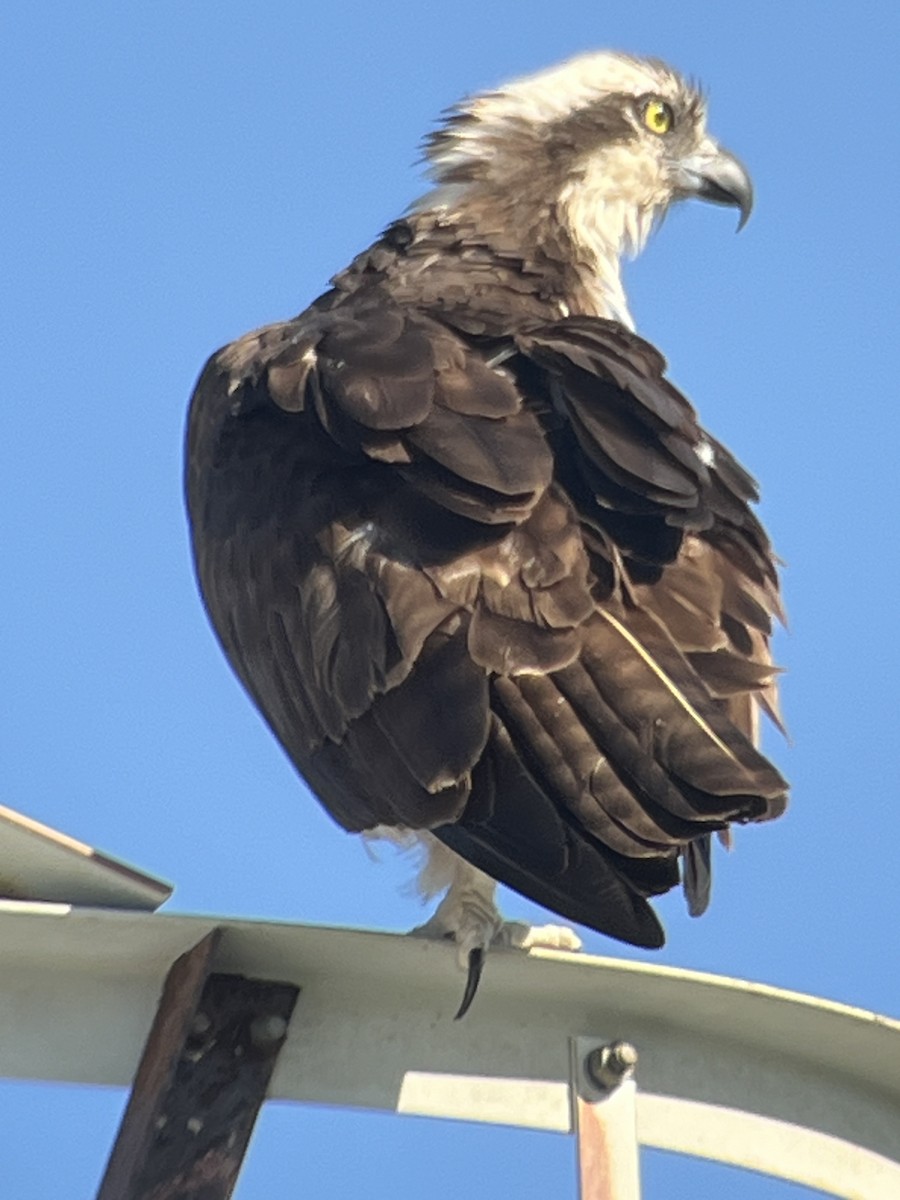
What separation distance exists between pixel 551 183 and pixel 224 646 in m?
1.95

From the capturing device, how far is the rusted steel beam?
276cm

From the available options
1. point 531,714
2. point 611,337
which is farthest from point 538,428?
point 531,714

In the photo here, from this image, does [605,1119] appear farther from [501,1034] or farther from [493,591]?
[493,591]

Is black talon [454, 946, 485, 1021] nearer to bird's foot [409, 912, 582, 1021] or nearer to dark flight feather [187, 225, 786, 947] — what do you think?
bird's foot [409, 912, 582, 1021]

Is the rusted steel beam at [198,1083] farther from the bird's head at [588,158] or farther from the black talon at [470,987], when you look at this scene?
the bird's head at [588,158]

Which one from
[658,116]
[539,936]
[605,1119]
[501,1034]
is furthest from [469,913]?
[658,116]

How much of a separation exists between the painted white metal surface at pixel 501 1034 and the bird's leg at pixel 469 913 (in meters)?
0.60

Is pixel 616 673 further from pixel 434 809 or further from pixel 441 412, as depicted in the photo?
pixel 441 412

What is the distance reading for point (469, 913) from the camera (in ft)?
13.4

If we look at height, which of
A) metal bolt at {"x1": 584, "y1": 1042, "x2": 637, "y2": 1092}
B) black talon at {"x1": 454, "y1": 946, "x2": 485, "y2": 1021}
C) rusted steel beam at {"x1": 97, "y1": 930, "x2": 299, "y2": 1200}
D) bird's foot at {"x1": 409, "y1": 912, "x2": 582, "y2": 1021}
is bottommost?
rusted steel beam at {"x1": 97, "y1": 930, "x2": 299, "y2": 1200}

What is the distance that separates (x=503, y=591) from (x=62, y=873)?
1140mm

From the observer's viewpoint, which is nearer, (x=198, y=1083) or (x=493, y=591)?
(x=198, y=1083)

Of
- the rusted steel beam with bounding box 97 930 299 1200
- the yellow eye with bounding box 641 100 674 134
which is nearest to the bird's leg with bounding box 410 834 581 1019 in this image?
the rusted steel beam with bounding box 97 930 299 1200

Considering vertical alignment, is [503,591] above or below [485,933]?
above
